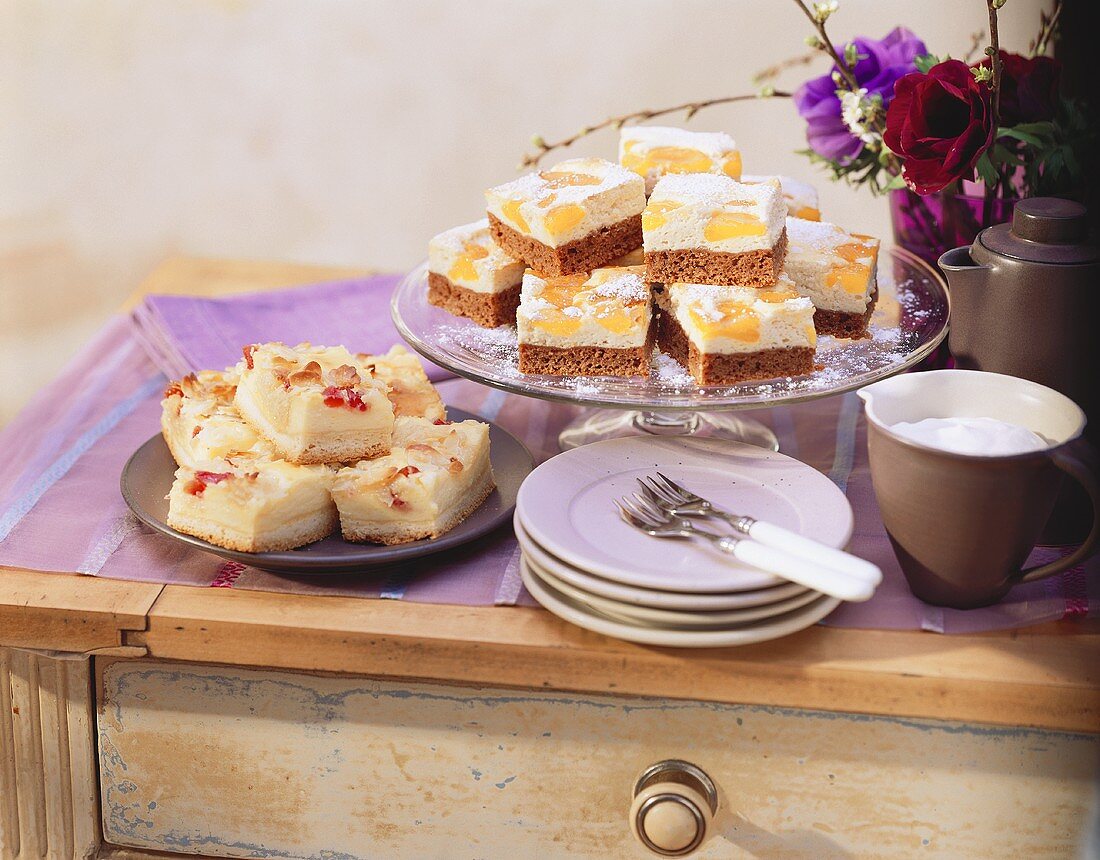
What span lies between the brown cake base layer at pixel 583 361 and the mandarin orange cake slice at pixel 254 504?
0.26 m

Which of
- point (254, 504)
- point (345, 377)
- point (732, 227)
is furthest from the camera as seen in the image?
point (732, 227)

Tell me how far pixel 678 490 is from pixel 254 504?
39cm

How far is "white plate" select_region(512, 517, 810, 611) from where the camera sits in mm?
937

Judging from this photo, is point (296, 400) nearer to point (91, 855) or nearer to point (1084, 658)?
point (91, 855)

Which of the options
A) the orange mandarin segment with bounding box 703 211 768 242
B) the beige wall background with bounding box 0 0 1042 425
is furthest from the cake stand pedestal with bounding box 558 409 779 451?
the beige wall background with bounding box 0 0 1042 425

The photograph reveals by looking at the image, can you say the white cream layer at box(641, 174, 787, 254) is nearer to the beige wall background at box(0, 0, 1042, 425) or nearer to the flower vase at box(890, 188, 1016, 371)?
the flower vase at box(890, 188, 1016, 371)

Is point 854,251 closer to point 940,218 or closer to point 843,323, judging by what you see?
point 843,323

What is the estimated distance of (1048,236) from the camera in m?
1.09

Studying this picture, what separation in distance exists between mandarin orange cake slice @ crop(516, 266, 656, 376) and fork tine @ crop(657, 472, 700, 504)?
190mm

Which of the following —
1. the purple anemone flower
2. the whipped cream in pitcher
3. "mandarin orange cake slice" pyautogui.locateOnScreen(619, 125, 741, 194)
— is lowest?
the whipped cream in pitcher

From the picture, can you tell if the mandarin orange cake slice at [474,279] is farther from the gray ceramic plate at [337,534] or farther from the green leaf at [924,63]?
the green leaf at [924,63]

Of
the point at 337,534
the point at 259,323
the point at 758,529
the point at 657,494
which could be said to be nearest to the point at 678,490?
the point at 657,494

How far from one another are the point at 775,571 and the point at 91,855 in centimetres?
75

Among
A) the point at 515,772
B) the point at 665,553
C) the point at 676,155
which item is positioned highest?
the point at 676,155
